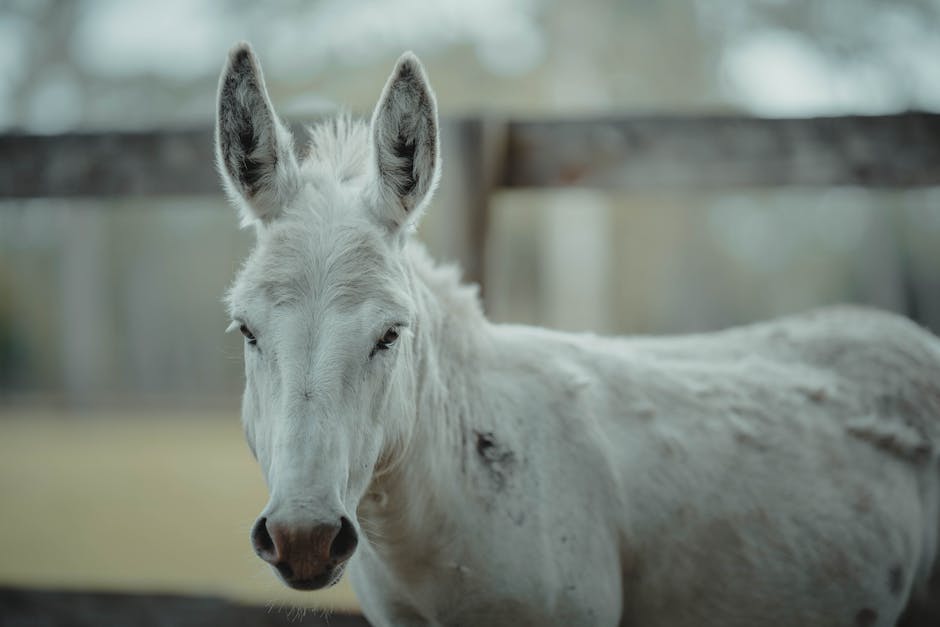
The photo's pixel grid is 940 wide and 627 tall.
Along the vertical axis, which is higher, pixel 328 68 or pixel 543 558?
pixel 328 68

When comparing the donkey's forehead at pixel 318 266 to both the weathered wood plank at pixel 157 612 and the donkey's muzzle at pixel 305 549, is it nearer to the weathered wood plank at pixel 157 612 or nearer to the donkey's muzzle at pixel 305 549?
the donkey's muzzle at pixel 305 549

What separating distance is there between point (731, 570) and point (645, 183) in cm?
155

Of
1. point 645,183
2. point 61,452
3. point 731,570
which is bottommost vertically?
point 61,452

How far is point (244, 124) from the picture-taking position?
2.40 metres

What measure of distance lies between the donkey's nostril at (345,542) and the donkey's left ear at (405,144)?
93 cm

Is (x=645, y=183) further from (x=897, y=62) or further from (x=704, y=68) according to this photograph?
(x=704, y=68)

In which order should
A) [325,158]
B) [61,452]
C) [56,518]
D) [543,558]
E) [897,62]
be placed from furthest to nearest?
[897,62] < [61,452] < [56,518] < [325,158] < [543,558]

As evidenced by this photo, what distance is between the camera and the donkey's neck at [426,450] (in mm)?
2461

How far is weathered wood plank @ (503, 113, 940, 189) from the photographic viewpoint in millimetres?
3283

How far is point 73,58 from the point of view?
22.7 m

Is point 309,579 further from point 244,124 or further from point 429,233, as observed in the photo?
point 429,233

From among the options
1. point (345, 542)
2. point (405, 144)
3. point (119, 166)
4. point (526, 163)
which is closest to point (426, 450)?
point (345, 542)

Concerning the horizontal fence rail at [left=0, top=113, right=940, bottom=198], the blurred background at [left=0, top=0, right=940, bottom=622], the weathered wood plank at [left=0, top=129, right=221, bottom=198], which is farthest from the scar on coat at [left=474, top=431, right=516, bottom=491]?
the blurred background at [left=0, top=0, right=940, bottom=622]

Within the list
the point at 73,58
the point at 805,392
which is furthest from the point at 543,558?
the point at 73,58
